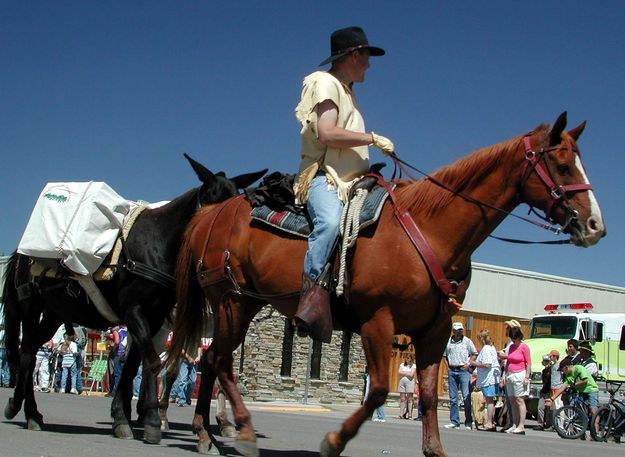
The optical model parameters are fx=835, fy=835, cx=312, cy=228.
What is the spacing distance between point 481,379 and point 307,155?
1100cm

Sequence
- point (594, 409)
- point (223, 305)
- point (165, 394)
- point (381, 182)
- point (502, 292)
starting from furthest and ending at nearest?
point (502, 292) < point (594, 409) < point (165, 394) < point (223, 305) < point (381, 182)

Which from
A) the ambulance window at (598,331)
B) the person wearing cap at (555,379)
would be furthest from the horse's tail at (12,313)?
the ambulance window at (598,331)

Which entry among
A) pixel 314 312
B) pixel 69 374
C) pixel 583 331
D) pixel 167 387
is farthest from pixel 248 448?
pixel 583 331

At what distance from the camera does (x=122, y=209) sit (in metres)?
9.18

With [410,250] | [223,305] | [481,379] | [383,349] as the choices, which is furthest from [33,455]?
[481,379]

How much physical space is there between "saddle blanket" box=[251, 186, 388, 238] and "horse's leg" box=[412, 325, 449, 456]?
1.03 metres

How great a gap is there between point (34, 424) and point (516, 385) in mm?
10064

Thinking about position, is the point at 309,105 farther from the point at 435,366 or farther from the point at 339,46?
the point at 435,366

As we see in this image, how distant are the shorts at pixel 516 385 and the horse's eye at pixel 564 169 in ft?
34.7

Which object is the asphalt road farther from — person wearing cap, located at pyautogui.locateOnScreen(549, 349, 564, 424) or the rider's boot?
person wearing cap, located at pyautogui.locateOnScreen(549, 349, 564, 424)

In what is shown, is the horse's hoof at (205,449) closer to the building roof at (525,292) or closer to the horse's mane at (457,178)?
the horse's mane at (457,178)

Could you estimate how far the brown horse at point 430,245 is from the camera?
628 cm

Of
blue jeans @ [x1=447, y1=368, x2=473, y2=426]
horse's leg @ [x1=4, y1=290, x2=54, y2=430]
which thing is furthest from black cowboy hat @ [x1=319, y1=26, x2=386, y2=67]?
blue jeans @ [x1=447, y1=368, x2=473, y2=426]

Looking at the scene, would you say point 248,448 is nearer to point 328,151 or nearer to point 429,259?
point 429,259
